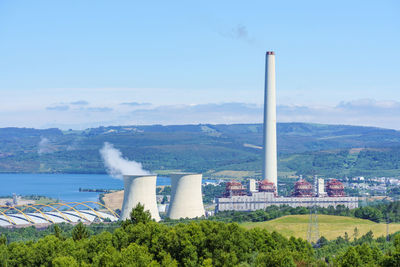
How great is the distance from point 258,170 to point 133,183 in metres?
119

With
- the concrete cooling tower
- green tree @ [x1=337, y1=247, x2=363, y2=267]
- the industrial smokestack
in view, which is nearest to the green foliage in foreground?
green tree @ [x1=337, y1=247, x2=363, y2=267]

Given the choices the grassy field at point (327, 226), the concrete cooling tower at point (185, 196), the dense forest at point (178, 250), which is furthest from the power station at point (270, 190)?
the dense forest at point (178, 250)

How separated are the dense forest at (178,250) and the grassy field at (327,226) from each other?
12.2 m

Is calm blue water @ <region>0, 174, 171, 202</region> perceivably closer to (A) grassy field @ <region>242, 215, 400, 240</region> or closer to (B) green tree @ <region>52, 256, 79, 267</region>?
(A) grassy field @ <region>242, 215, 400, 240</region>

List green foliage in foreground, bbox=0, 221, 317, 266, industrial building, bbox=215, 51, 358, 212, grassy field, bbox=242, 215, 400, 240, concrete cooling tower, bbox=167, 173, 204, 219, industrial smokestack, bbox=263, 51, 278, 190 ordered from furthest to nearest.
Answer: industrial building, bbox=215, 51, 358, 212 → industrial smokestack, bbox=263, 51, 278, 190 → concrete cooling tower, bbox=167, 173, 204, 219 → grassy field, bbox=242, 215, 400, 240 → green foliage in foreground, bbox=0, 221, 317, 266

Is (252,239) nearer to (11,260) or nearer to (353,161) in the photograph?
(11,260)

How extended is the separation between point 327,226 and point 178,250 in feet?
68.2

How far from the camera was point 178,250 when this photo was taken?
3312cm

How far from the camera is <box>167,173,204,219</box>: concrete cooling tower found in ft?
171

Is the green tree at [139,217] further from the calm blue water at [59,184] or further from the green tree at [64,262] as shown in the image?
the calm blue water at [59,184]

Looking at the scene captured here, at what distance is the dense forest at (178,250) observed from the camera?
96.3 ft

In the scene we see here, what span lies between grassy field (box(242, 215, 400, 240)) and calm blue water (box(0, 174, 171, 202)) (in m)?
58.2

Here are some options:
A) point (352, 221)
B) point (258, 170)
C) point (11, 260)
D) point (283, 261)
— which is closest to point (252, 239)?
point (283, 261)

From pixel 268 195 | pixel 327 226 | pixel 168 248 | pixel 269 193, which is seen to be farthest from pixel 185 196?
pixel 268 195
